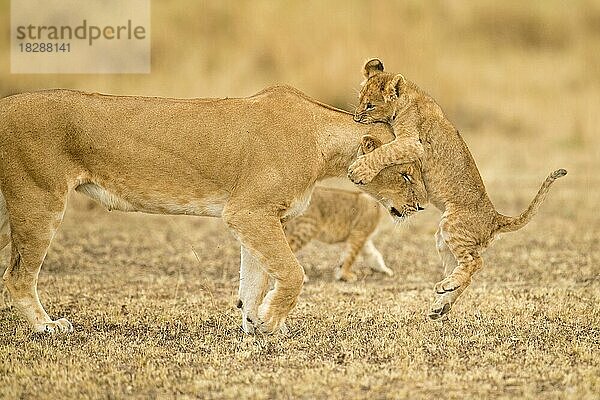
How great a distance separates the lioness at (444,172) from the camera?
7.77 meters

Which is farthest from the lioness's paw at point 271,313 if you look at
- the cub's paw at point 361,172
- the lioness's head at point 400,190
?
the lioness's head at point 400,190

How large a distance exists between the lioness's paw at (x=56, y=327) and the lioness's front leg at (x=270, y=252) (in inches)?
51.9

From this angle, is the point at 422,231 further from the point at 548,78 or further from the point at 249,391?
the point at 548,78

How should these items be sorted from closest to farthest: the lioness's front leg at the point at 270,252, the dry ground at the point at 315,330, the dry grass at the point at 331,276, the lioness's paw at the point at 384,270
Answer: the dry ground at the point at 315,330
the dry grass at the point at 331,276
the lioness's front leg at the point at 270,252
the lioness's paw at the point at 384,270

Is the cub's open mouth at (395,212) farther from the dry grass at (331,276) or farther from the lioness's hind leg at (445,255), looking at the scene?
the dry grass at (331,276)

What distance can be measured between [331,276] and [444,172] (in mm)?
2746

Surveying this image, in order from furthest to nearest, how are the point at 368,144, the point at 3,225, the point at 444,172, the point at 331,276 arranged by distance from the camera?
the point at 331,276, the point at 444,172, the point at 3,225, the point at 368,144

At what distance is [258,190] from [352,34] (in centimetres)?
1545

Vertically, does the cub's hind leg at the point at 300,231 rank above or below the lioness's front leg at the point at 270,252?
below

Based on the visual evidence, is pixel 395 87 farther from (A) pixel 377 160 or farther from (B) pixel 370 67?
(A) pixel 377 160

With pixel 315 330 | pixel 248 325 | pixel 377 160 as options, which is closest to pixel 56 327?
pixel 248 325

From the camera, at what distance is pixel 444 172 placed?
793cm

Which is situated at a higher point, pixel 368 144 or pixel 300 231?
pixel 368 144

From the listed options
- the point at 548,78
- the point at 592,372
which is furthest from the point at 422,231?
the point at 548,78
